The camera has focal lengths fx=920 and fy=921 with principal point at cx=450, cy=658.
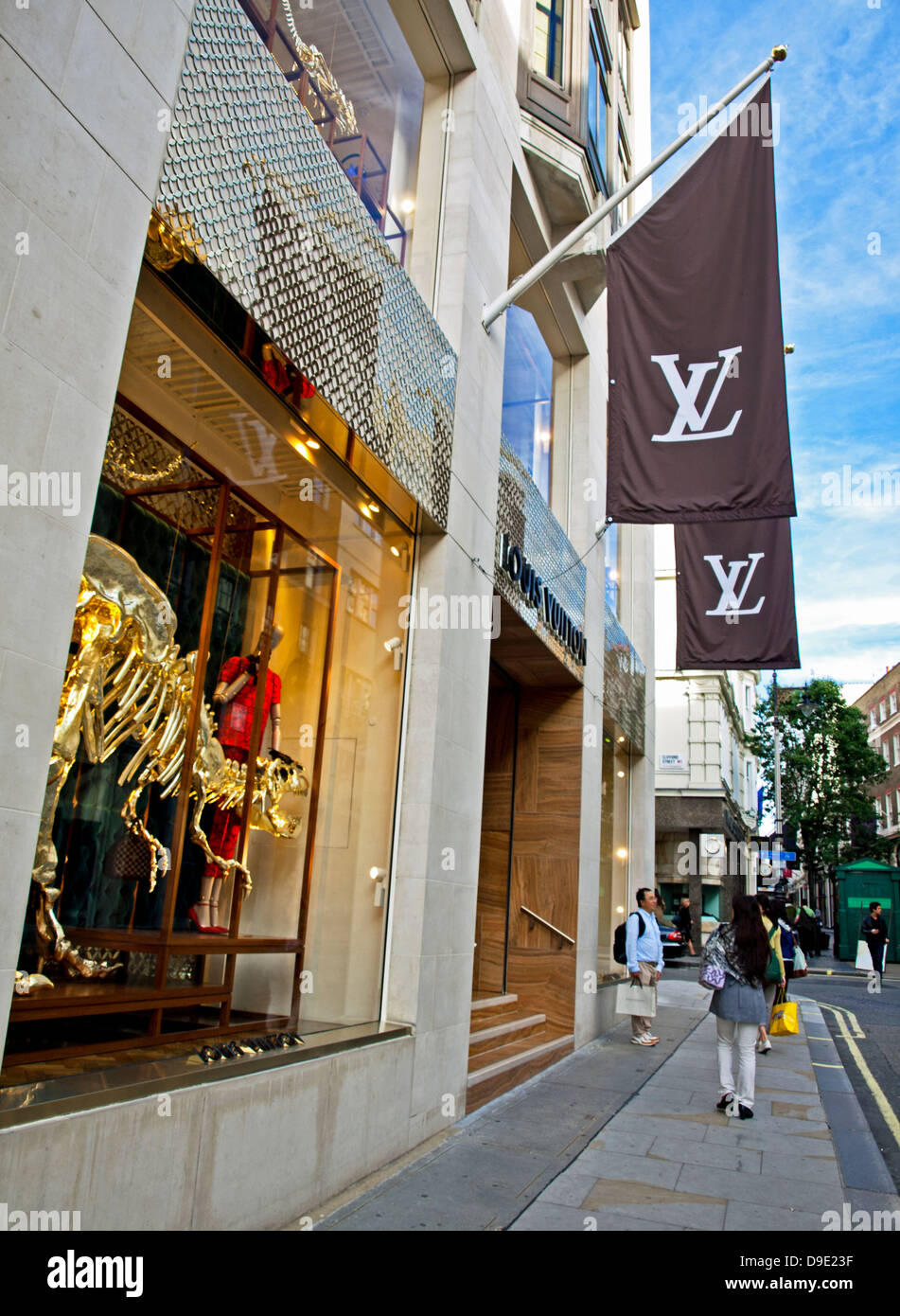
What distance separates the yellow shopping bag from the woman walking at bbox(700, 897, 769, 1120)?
3700mm

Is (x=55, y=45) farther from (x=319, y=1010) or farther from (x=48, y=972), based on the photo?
(x=319, y=1010)

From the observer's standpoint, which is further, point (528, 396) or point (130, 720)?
point (528, 396)

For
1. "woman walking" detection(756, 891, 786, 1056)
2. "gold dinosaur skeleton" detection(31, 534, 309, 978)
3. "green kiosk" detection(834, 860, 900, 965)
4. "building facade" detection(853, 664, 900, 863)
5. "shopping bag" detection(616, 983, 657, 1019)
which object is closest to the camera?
"gold dinosaur skeleton" detection(31, 534, 309, 978)

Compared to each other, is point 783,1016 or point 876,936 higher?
point 876,936

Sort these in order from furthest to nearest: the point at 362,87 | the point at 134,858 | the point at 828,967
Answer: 1. the point at 828,967
2. the point at 362,87
3. the point at 134,858

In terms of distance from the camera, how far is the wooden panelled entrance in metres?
11.3

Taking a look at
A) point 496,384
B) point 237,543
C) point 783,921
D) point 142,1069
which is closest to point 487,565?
point 496,384

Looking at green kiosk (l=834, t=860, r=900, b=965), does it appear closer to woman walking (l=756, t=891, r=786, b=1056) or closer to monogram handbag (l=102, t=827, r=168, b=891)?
woman walking (l=756, t=891, r=786, b=1056)

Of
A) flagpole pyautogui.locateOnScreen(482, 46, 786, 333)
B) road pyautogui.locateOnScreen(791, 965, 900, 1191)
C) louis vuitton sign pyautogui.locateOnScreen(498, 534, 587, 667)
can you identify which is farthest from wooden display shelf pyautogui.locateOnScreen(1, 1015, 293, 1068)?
flagpole pyautogui.locateOnScreen(482, 46, 786, 333)

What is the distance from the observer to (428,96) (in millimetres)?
8133

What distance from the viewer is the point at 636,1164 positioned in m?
6.31

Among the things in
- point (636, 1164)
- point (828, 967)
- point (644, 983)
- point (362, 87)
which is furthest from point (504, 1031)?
point (828, 967)

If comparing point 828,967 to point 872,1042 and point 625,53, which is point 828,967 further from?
point 625,53

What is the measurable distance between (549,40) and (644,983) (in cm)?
1136
